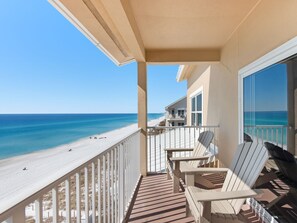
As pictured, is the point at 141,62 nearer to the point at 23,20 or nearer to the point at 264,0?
the point at 264,0

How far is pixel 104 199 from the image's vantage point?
2.08 metres

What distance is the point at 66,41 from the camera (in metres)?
29.4

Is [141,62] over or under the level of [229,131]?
over

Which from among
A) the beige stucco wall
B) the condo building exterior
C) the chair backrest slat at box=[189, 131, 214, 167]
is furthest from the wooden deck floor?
the condo building exterior

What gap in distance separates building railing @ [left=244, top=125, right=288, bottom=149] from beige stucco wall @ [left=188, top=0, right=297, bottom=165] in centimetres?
66

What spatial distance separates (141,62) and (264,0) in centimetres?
267

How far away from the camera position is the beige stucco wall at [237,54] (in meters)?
2.43

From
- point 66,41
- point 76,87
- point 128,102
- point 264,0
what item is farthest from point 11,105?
point 264,0

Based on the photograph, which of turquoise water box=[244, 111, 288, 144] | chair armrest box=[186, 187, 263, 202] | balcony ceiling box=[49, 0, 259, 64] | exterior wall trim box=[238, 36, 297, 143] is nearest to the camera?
chair armrest box=[186, 187, 263, 202]

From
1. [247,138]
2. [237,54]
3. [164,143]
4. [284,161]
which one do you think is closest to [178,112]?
[164,143]

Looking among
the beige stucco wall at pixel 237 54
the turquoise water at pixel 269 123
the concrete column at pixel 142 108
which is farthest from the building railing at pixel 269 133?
the concrete column at pixel 142 108

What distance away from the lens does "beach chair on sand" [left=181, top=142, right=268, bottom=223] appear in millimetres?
2006

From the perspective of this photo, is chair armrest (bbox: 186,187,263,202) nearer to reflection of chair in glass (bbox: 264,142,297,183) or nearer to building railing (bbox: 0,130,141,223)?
reflection of chair in glass (bbox: 264,142,297,183)

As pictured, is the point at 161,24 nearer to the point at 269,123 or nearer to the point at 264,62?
the point at 264,62
